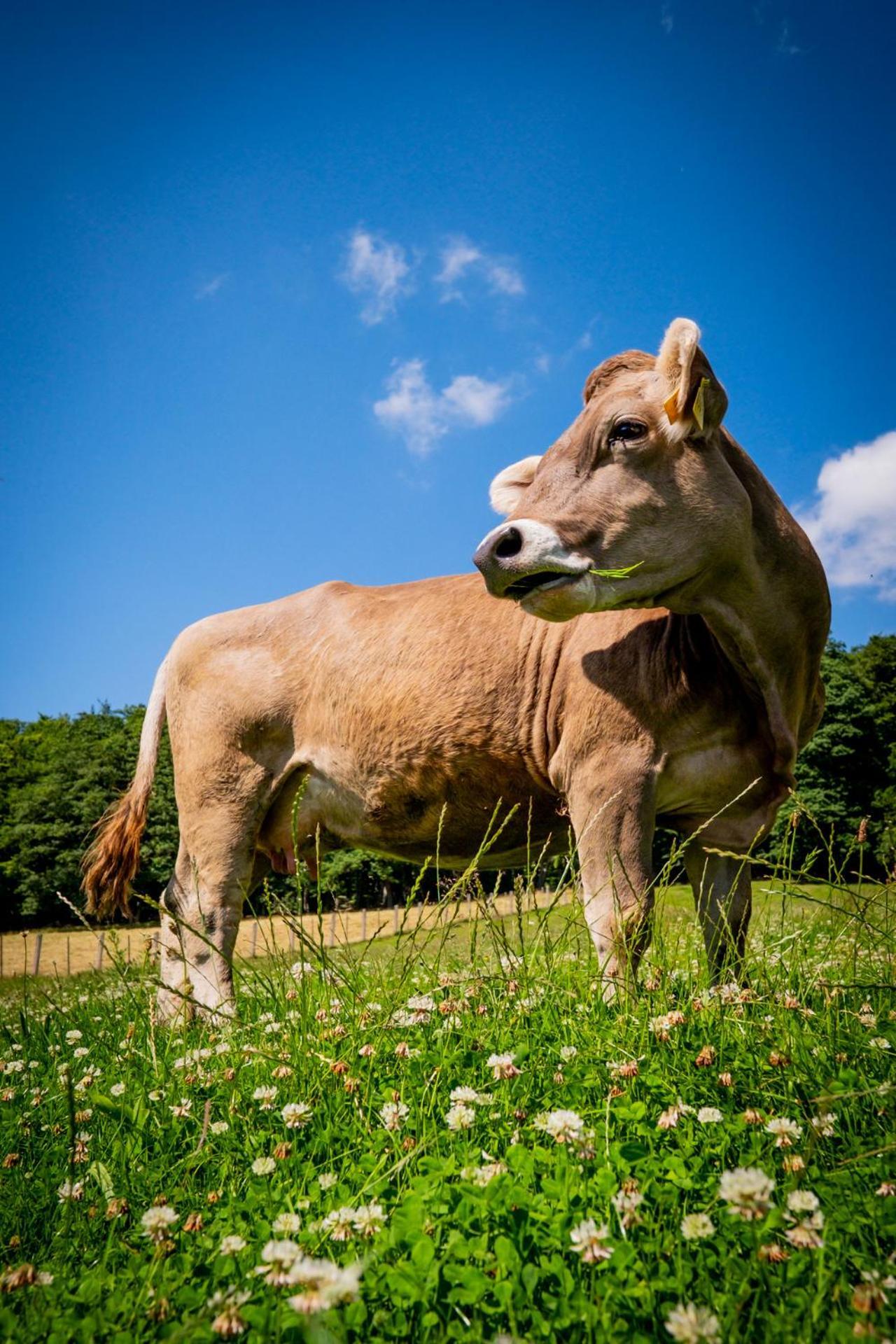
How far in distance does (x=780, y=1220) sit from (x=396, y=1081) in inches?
53.5

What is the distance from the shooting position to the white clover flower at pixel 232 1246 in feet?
5.94

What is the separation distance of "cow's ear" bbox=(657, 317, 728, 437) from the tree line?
30.3m

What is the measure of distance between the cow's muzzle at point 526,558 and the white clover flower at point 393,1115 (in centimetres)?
256

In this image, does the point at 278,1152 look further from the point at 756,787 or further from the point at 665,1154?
the point at 756,787

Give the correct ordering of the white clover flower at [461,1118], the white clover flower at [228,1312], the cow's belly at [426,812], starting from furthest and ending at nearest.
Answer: the cow's belly at [426,812], the white clover flower at [461,1118], the white clover flower at [228,1312]

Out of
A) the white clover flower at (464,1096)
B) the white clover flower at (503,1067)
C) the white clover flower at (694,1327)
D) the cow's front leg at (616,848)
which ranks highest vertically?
the cow's front leg at (616,848)

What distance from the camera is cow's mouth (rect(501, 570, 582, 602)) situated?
4.16m

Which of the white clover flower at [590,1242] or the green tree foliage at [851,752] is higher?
the green tree foliage at [851,752]

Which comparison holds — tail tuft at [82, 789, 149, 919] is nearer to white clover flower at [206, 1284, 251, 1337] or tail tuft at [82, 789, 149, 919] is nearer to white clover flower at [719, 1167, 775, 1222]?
white clover flower at [206, 1284, 251, 1337]

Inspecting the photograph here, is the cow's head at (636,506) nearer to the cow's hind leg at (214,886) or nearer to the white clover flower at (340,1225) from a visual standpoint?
the white clover flower at (340,1225)

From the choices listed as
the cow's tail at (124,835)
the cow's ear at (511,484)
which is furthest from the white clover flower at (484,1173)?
the cow's tail at (124,835)

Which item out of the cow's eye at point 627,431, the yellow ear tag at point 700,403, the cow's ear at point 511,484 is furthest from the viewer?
the cow's ear at point 511,484

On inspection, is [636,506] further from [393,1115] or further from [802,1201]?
[802,1201]

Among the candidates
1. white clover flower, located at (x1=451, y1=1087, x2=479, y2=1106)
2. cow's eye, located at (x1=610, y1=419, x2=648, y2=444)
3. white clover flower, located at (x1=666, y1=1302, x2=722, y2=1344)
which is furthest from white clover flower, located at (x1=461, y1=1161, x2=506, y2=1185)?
cow's eye, located at (x1=610, y1=419, x2=648, y2=444)
